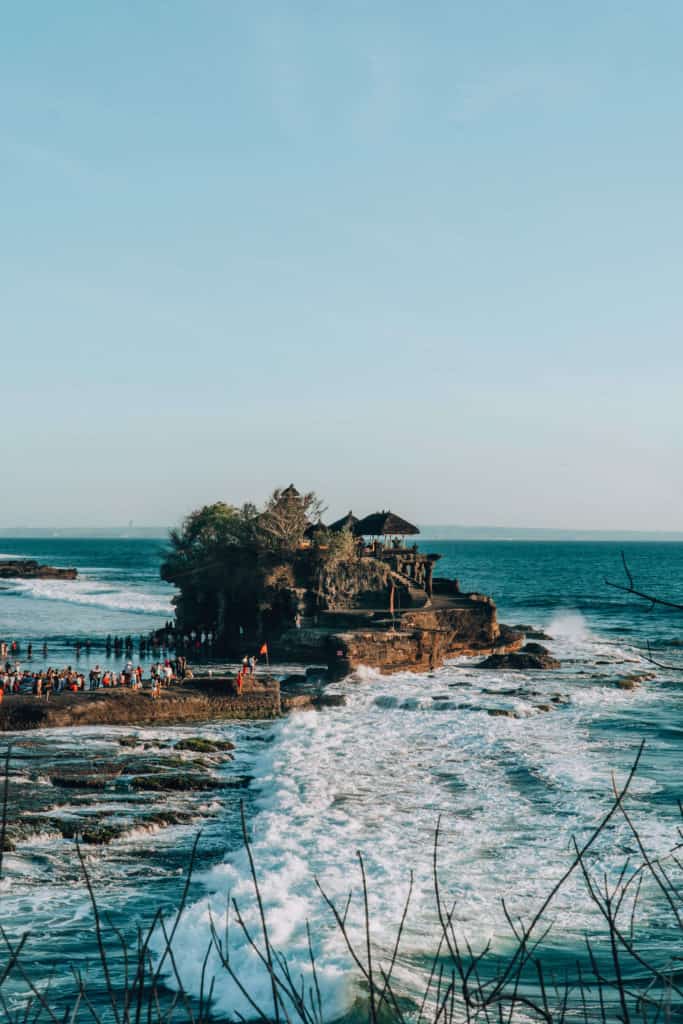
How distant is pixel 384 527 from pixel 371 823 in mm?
32977

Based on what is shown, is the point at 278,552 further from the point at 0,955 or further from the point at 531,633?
the point at 0,955

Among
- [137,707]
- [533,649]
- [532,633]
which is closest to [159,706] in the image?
[137,707]

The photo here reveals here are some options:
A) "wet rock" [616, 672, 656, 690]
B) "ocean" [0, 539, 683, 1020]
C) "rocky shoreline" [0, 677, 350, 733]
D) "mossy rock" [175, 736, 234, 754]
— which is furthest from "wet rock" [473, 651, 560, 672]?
"mossy rock" [175, 736, 234, 754]

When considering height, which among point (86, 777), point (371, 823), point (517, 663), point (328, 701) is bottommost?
point (517, 663)

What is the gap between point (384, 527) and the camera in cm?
5094

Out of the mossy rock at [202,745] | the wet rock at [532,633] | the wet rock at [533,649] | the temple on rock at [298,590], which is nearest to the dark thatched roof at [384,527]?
the temple on rock at [298,590]

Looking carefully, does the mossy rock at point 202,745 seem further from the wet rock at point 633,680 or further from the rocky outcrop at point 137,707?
the wet rock at point 633,680

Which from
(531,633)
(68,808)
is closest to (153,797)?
(68,808)

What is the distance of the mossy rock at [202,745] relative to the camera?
2606 cm

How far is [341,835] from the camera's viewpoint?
58.2 ft

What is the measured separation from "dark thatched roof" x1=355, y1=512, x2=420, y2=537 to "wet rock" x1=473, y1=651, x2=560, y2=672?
9.48 meters

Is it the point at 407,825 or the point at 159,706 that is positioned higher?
the point at 407,825

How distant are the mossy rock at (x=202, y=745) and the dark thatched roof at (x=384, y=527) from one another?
989 inches

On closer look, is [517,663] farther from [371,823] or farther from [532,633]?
[371,823]
